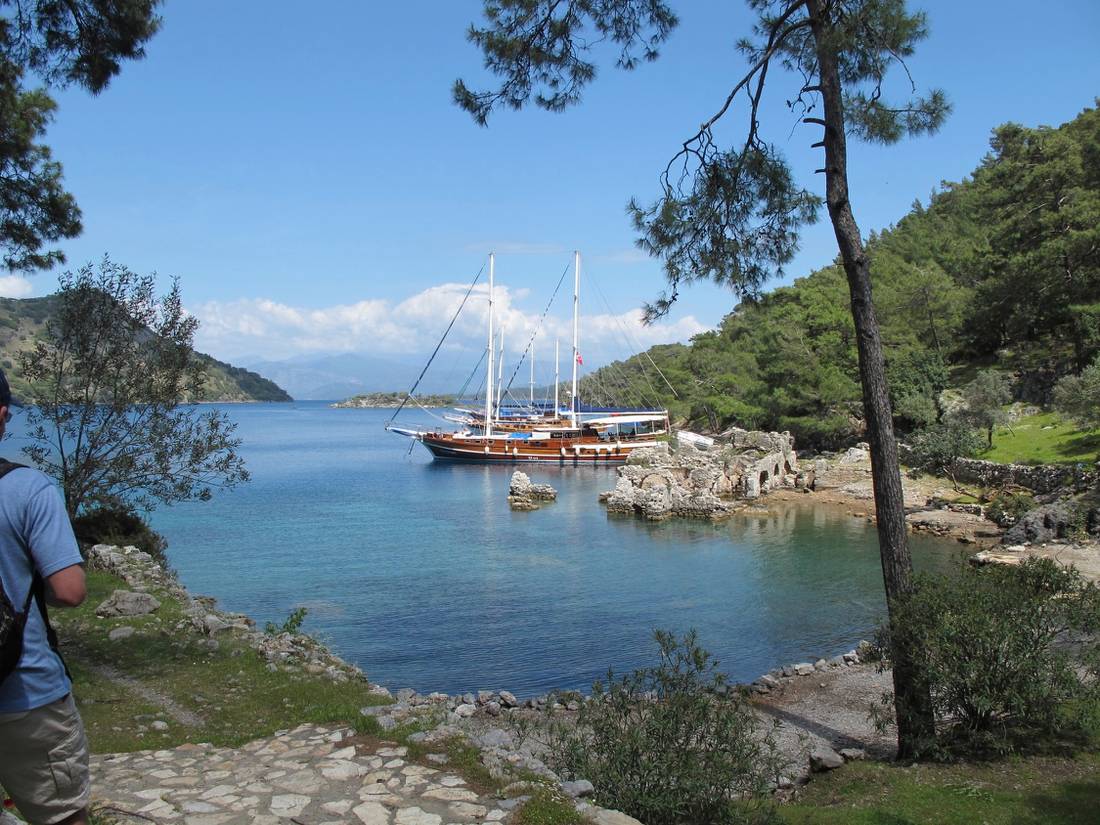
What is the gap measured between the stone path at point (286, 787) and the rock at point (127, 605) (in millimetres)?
5402

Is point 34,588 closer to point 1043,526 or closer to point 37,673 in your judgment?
point 37,673

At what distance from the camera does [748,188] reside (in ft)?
34.1

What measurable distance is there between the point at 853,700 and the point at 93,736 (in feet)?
33.9

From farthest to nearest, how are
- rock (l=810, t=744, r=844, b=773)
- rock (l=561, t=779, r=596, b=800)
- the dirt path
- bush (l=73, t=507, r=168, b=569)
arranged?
bush (l=73, t=507, r=168, b=569), rock (l=810, t=744, r=844, b=773), the dirt path, rock (l=561, t=779, r=596, b=800)

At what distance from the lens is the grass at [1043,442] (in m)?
28.6

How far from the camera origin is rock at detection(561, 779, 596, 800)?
5449 mm

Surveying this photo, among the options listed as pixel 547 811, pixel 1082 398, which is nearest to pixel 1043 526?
pixel 1082 398

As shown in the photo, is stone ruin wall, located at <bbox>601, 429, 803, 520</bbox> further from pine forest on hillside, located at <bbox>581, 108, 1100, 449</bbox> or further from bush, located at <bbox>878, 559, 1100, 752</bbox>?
bush, located at <bbox>878, 559, 1100, 752</bbox>

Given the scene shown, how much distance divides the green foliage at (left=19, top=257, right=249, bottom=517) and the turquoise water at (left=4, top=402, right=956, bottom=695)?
5701 mm

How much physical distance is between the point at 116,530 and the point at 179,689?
27.5ft

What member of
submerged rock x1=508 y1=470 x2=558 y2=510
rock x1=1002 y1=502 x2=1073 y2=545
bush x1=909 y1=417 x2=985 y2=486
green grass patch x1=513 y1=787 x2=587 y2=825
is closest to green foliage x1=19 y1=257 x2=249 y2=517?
green grass patch x1=513 y1=787 x2=587 y2=825

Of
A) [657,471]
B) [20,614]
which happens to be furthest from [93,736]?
[657,471]

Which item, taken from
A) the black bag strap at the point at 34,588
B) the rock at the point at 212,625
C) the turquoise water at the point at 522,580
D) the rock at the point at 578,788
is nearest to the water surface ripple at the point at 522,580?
the turquoise water at the point at 522,580

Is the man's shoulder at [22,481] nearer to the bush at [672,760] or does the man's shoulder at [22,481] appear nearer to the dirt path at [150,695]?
the bush at [672,760]
